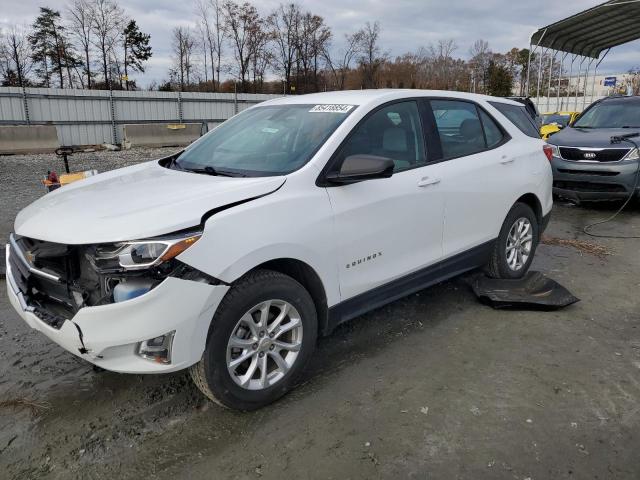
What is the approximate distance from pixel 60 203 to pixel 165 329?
1.16 meters

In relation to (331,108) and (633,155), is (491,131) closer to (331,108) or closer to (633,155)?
(331,108)

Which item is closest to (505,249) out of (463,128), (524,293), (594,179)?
(524,293)

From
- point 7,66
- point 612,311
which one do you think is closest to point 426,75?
point 7,66

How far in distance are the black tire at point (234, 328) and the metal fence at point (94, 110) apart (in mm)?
14893

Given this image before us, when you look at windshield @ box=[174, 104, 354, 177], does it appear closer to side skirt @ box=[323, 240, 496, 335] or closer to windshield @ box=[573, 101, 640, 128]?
side skirt @ box=[323, 240, 496, 335]

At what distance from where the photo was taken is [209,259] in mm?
2457

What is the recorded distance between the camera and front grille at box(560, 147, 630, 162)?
307 inches

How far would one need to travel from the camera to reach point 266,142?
3486 millimetres

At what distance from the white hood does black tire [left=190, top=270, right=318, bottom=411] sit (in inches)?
17.4

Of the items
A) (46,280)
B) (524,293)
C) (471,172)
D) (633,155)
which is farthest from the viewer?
(633,155)

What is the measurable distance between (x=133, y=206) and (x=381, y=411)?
1.76 metres

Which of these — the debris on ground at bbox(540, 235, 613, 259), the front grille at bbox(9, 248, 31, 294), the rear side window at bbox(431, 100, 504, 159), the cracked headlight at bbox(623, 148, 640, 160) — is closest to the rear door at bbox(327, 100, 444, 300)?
the rear side window at bbox(431, 100, 504, 159)

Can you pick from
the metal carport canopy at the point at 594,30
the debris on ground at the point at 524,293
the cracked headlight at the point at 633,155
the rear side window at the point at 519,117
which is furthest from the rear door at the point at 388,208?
the metal carport canopy at the point at 594,30

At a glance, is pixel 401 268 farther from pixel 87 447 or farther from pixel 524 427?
pixel 87 447
